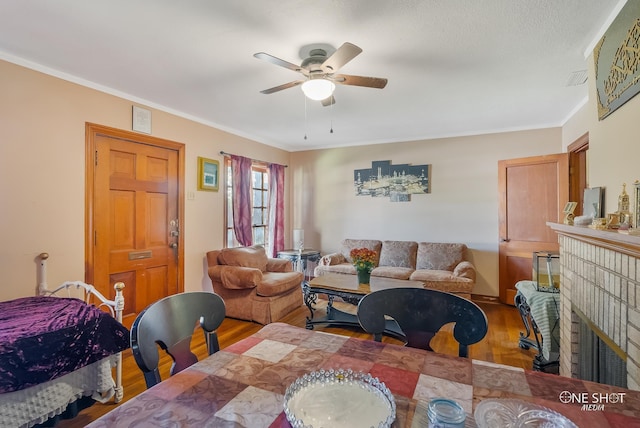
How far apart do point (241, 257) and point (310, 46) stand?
8.36 feet

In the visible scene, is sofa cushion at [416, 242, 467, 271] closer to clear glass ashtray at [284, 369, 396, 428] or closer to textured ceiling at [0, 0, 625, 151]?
textured ceiling at [0, 0, 625, 151]

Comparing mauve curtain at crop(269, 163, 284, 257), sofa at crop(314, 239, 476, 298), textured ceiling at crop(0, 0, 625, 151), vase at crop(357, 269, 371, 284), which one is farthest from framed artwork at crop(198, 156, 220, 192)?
vase at crop(357, 269, 371, 284)

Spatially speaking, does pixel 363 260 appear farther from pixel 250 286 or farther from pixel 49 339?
pixel 49 339

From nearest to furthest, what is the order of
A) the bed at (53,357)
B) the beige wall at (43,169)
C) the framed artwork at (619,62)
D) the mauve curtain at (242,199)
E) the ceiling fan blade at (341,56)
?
the framed artwork at (619,62), the bed at (53,357), the ceiling fan blade at (341,56), the beige wall at (43,169), the mauve curtain at (242,199)

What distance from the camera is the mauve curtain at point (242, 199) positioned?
4.27 meters

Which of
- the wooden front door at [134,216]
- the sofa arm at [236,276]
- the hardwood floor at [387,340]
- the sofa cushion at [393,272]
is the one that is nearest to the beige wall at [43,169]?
the wooden front door at [134,216]

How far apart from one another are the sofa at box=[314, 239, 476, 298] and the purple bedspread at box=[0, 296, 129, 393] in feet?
9.42

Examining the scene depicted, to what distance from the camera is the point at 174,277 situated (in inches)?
139

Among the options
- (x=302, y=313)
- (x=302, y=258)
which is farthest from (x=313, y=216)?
(x=302, y=313)

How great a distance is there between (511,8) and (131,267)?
364cm

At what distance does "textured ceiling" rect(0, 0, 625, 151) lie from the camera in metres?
1.74

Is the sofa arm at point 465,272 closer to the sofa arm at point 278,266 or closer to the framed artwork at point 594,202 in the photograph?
the framed artwork at point 594,202

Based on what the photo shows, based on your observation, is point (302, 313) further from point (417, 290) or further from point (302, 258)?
point (417, 290)

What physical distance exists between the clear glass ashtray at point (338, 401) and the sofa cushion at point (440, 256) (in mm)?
3744
